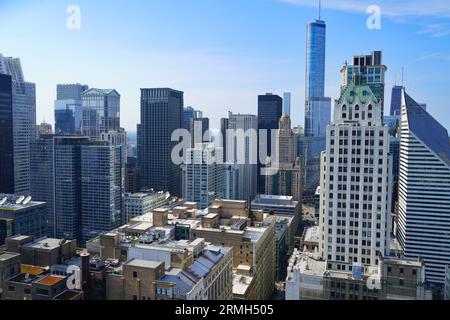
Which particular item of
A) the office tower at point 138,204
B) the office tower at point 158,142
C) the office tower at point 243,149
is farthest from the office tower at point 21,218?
the office tower at point 158,142

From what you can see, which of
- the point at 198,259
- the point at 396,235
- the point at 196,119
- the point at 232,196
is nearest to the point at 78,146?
the point at 196,119

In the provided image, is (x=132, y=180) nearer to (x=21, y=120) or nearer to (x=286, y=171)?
(x=21, y=120)

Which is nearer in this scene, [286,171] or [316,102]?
[286,171]

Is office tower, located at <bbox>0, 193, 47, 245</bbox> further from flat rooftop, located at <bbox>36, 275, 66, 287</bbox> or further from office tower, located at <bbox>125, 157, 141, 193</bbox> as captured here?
office tower, located at <bbox>125, 157, 141, 193</bbox>

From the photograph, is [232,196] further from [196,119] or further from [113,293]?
[113,293]

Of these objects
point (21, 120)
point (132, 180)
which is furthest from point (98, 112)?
point (21, 120)

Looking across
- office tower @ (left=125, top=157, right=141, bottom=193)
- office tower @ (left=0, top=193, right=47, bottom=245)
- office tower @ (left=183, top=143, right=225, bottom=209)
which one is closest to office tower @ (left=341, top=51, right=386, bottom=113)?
office tower @ (left=183, top=143, right=225, bottom=209)
